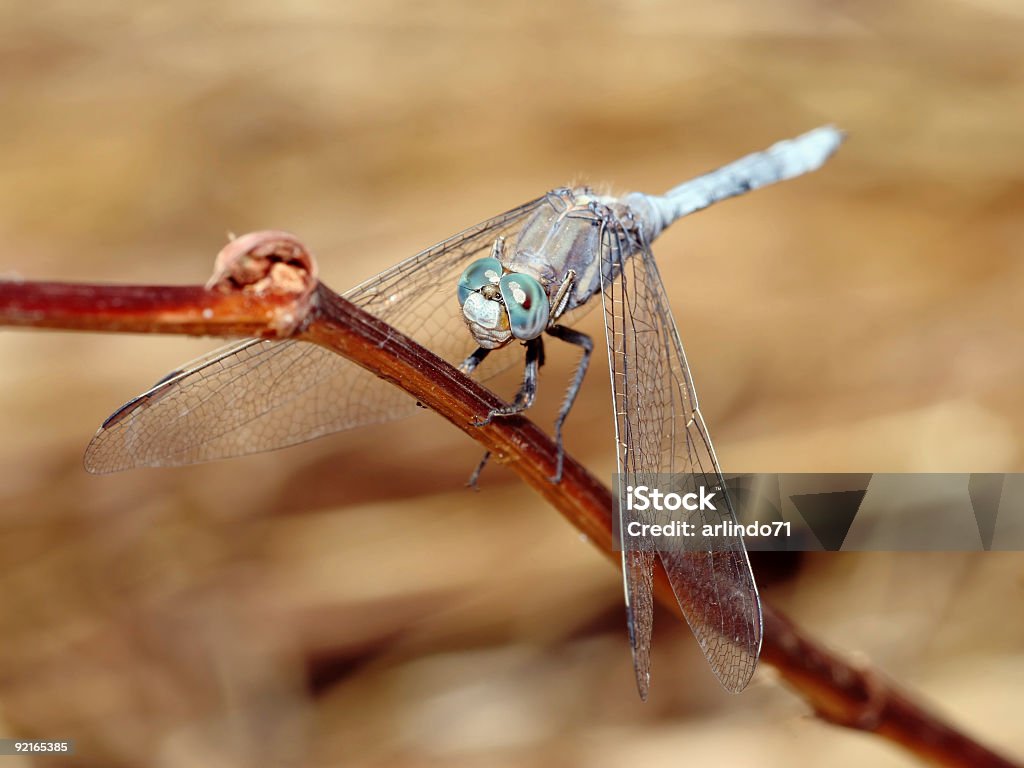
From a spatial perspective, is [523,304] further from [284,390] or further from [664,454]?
[284,390]

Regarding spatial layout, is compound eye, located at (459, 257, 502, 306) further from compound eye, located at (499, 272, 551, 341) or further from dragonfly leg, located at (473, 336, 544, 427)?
dragonfly leg, located at (473, 336, 544, 427)

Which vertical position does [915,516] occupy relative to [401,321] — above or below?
below

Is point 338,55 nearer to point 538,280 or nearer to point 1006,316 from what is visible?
point 538,280

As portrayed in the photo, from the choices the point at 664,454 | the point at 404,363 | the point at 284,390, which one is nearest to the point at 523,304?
the point at 664,454

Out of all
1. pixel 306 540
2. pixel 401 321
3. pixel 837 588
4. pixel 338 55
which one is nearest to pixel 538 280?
pixel 401 321

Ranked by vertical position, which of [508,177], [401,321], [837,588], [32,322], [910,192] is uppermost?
[508,177]

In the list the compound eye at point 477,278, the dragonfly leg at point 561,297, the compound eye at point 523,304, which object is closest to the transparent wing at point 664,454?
the dragonfly leg at point 561,297

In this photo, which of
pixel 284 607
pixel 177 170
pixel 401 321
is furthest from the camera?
pixel 177 170
